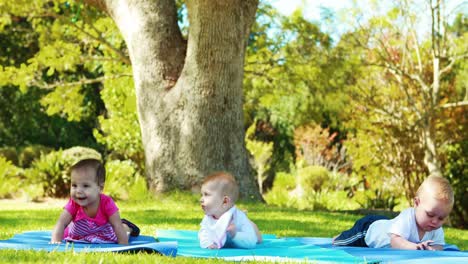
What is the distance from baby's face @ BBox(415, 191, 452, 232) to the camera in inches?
220

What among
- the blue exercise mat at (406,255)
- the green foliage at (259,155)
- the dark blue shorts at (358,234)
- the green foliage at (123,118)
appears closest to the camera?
the blue exercise mat at (406,255)

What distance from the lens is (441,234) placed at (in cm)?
604

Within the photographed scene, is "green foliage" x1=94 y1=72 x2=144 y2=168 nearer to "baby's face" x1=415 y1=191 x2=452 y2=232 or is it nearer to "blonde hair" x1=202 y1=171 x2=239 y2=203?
"blonde hair" x1=202 y1=171 x2=239 y2=203

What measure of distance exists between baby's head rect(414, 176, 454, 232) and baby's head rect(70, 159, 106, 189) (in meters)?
2.52

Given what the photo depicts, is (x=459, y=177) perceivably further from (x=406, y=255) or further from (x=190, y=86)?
(x=406, y=255)

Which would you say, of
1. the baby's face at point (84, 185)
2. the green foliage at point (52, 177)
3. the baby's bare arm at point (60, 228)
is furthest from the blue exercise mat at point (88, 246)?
the green foliage at point (52, 177)

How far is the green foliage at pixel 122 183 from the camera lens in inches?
607

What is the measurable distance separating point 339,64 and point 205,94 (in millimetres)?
4370

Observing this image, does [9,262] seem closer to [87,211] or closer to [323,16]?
[87,211]

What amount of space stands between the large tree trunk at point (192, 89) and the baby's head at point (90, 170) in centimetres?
627

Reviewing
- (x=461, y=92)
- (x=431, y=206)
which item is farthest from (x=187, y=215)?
(x=461, y=92)

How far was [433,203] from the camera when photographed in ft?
18.3

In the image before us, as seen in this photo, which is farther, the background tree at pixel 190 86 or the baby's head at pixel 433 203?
→ the background tree at pixel 190 86

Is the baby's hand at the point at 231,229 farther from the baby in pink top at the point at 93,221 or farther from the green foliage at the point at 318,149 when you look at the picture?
the green foliage at the point at 318,149
